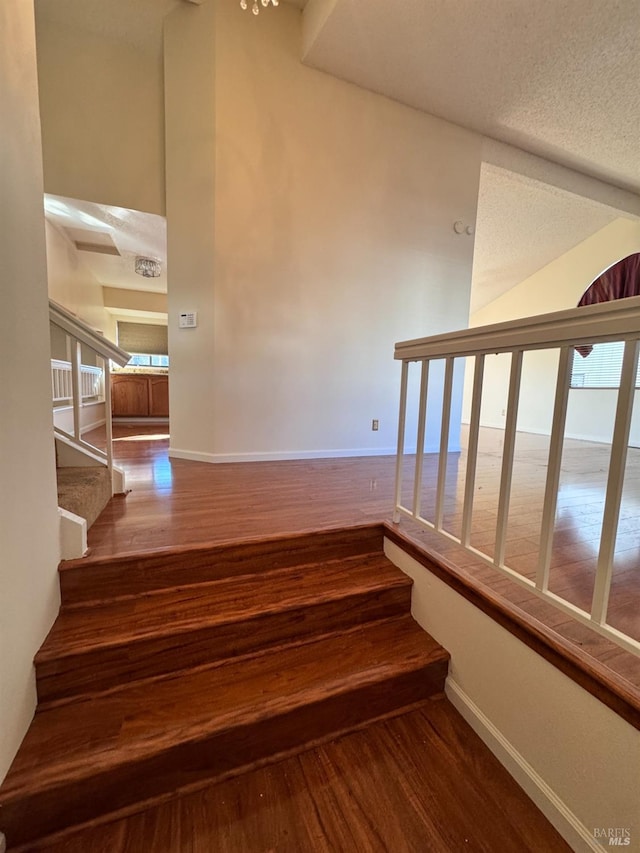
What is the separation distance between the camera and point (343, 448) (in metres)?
3.46

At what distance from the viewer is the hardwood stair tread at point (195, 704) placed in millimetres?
930

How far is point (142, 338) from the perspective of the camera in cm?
711

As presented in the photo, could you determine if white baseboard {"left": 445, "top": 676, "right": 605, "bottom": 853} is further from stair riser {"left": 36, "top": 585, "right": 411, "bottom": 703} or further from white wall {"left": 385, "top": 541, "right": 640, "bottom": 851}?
stair riser {"left": 36, "top": 585, "right": 411, "bottom": 703}

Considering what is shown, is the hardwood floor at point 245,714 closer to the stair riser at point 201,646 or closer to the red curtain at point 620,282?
the stair riser at point 201,646

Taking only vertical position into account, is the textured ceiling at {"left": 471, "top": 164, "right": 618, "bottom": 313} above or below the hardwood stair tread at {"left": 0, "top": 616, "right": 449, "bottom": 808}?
above

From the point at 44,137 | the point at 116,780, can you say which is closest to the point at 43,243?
the point at 116,780

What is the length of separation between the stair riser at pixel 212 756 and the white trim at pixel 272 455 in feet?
7.13

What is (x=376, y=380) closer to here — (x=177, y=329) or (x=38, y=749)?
(x=177, y=329)

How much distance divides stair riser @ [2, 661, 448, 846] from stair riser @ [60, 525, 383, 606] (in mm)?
543

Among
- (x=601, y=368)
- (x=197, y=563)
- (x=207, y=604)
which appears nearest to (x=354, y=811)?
(x=207, y=604)

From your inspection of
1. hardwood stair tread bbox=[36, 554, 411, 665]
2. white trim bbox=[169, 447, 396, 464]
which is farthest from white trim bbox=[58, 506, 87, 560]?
white trim bbox=[169, 447, 396, 464]

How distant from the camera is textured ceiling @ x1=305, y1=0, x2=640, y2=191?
2467 millimetres

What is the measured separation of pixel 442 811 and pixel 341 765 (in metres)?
0.29

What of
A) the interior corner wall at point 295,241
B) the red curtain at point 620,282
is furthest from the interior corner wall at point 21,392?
the red curtain at point 620,282
